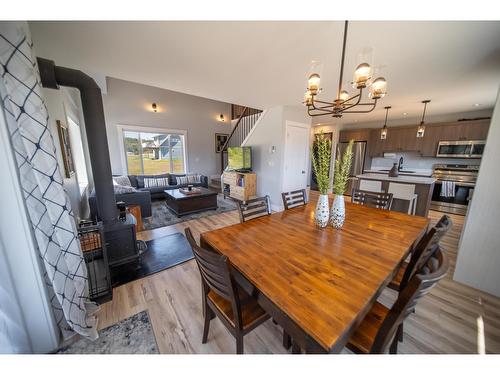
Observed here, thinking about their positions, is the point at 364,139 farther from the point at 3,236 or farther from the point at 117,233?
the point at 3,236

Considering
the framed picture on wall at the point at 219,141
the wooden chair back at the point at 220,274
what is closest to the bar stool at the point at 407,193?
the wooden chair back at the point at 220,274

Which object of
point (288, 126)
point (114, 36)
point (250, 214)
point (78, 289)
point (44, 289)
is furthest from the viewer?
point (288, 126)

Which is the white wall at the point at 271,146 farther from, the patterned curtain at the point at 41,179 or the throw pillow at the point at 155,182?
the patterned curtain at the point at 41,179

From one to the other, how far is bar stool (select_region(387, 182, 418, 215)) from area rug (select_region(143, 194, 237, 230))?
3472mm

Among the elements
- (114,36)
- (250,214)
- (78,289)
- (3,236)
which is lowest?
(78,289)

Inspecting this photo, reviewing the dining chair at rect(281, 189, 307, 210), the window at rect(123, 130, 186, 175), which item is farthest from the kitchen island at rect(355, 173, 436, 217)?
the window at rect(123, 130, 186, 175)

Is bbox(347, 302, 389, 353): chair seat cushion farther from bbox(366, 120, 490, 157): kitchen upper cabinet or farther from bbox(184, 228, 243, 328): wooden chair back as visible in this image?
bbox(366, 120, 490, 157): kitchen upper cabinet

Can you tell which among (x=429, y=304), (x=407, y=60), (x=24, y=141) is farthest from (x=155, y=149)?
(x=429, y=304)

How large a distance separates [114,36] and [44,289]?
2.15m

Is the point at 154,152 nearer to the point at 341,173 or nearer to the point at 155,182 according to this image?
the point at 155,182

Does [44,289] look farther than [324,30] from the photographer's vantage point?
No

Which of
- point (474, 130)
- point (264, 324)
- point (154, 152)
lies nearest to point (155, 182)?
point (154, 152)

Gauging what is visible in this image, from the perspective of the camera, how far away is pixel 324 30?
5.17 ft

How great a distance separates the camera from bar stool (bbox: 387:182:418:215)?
3.39m
